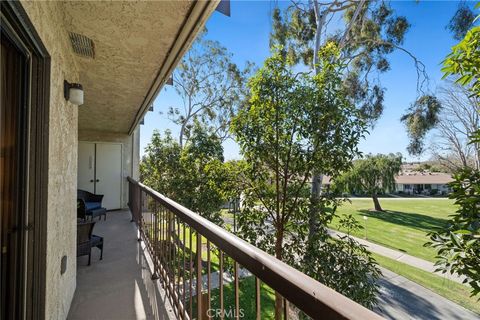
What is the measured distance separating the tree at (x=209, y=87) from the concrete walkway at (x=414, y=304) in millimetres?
10274

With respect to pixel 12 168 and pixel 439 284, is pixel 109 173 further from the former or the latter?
pixel 439 284

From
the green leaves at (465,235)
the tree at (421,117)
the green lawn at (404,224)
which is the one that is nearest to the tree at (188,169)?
the green leaves at (465,235)

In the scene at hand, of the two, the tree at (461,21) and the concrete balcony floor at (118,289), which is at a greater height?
the tree at (461,21)

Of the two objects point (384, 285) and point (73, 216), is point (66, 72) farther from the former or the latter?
point (384, 285)

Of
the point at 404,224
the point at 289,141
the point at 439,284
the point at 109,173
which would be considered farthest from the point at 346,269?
the point at 404,224

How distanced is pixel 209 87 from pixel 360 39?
26.6 feet

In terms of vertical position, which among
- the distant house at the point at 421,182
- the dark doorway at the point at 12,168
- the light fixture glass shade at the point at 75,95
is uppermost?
the light fixture glass shade at the point at 75,95

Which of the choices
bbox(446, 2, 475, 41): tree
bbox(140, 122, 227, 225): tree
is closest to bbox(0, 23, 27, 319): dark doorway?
bbox(140, 122, 227, 225): tree

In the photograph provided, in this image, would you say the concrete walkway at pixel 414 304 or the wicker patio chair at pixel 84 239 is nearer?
the wicker patio chair at pixel 84 239

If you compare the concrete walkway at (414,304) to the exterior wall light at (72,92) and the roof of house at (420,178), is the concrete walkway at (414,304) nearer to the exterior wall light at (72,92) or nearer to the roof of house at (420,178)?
Result: the exterior wall light at (72,92)

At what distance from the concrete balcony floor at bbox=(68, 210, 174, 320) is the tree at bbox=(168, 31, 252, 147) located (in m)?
10.8

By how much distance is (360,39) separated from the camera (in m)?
10.1

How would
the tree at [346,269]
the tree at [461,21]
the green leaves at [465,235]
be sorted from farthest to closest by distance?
the tree at [461,21] < the tree at [346,269] < the green leaves at [465,235]

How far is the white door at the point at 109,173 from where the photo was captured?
7215mm
